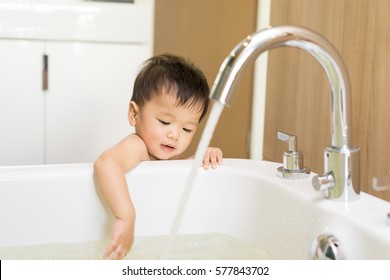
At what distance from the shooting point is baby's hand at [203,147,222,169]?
1213 mm

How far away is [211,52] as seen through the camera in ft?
8.63

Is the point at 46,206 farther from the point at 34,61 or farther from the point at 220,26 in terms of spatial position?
the point at 220,26

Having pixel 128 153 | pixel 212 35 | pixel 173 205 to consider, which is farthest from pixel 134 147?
pixel 212 35

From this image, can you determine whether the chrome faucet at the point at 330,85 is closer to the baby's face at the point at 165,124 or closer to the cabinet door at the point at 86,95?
the baby's face at the point at 165,124

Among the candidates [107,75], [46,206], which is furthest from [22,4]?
[46,206]

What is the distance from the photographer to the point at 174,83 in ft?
4.07

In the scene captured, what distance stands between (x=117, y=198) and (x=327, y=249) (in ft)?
1.36

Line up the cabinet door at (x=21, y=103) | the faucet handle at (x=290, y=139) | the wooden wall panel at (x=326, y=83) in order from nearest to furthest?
1. the faucet handle at (x=290, y=139)
2. the wooden wall panel at (x=326, y=83)
3. the cabinet door at (x=21, y=103)

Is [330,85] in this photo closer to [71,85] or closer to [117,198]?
[117,198]

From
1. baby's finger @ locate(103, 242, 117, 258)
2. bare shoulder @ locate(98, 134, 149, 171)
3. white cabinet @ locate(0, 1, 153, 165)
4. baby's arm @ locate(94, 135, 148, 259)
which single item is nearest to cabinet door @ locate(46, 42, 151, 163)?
white cabinet @ locate(0, 1, 153, 165)

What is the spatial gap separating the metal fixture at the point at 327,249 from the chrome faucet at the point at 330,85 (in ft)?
0.27

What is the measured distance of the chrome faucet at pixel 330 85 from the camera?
0.68 m

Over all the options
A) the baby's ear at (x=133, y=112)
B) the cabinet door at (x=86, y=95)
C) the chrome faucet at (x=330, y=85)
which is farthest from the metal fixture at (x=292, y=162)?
the cabinet door at (x=86, y=95)

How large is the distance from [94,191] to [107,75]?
81cm
